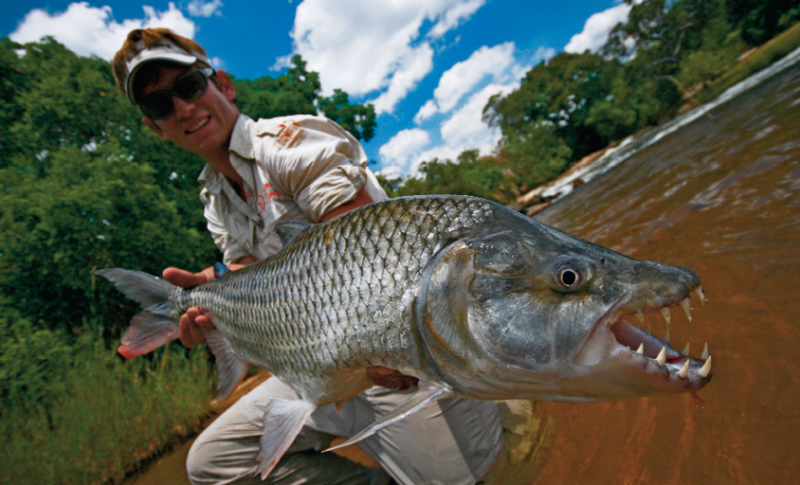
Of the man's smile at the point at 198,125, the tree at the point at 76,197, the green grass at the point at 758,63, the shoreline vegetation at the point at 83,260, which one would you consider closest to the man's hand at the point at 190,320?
the man's smile at the point at 198,125

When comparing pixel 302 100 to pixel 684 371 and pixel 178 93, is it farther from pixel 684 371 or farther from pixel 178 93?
pixel 684 371

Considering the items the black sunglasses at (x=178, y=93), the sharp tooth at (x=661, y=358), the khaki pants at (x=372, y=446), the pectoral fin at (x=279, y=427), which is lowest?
the khaki pants at (x=372, y=446)

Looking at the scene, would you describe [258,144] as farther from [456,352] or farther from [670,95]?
[670,95]

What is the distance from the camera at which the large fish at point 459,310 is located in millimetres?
979

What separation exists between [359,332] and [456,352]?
0.40m

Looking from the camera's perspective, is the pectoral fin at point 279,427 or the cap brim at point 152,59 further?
the cap brim at point 152,59

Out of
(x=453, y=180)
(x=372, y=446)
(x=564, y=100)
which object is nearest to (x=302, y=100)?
(x=372, y=446)

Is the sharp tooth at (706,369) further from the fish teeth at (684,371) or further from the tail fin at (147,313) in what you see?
the tail fin at (147,313)

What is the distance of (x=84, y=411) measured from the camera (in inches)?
144

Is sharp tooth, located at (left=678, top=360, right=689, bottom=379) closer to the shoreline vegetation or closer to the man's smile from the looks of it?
the man's smile

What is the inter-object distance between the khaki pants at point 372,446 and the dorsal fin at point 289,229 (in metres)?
1.21

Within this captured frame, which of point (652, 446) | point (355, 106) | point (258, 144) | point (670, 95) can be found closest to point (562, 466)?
point (652, 446)

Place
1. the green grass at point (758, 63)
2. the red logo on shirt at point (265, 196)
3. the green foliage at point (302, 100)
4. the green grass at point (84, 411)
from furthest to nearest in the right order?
the green grass at point (758, 63) → the green foliage at point (302, 100) → the green grass at point (84, 411) → the red logo on shirt at point (265, 196)

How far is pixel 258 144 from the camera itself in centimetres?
271
